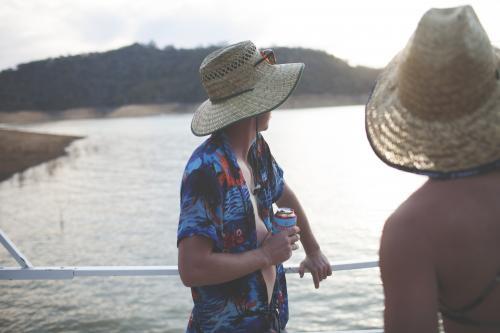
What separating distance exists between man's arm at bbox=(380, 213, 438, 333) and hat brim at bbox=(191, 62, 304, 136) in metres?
0.74

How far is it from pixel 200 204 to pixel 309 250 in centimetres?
72

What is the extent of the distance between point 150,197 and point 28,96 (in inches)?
2389

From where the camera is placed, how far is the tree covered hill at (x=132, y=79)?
245 feet

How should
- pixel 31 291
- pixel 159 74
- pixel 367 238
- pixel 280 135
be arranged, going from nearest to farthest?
pixel 31 291
pixel 367 238
pixel 280 135
pixel 159 74

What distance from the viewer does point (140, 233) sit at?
16.0 meters

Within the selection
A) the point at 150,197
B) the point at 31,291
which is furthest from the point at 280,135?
the point at 31,291

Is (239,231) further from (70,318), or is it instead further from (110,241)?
(110,241)

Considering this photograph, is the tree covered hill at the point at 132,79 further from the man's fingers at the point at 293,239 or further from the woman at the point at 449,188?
the woman at the point at 449,188

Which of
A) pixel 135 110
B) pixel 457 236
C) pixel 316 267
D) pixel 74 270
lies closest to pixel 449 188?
pixel 457 236

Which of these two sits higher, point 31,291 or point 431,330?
point 431,330

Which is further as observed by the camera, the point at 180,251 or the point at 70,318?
the point at 70,318

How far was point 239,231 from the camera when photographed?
1.50 meters

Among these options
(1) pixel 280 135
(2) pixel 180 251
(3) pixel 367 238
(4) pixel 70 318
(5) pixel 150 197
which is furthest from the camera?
(1) pixel 280 135

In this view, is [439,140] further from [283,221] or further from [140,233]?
[140,233]
